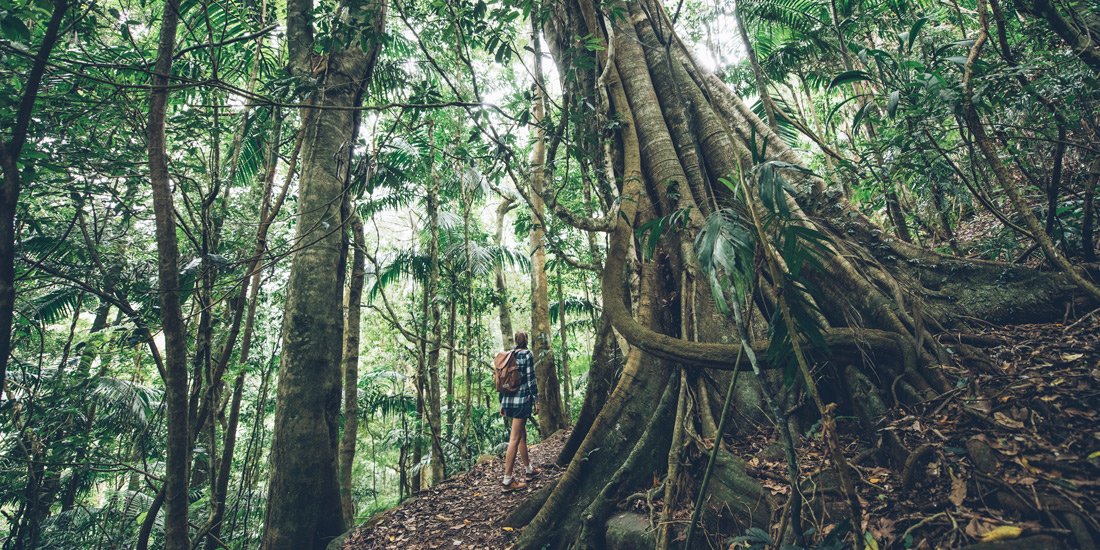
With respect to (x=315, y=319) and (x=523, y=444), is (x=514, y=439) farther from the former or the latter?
(x=315, y=319)

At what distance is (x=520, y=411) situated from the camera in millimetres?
4223

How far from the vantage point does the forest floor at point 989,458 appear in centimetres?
141

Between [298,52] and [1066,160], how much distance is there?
656cm

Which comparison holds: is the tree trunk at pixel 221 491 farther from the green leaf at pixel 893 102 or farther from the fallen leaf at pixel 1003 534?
the green leaf at pixel 893 102

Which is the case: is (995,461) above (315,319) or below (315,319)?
below

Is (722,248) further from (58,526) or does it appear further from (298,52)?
(58,526)

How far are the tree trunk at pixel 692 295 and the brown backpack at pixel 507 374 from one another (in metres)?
0.95

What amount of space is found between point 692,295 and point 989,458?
5.40 ft

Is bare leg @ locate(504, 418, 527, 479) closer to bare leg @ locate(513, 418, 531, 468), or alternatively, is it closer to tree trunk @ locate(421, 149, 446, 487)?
bare leg @ locate(513, 418, 531, 468)

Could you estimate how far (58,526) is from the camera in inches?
156

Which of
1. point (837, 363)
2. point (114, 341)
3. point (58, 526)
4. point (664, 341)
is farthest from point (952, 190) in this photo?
point (58, 526)

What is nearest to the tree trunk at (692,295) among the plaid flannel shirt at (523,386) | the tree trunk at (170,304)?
the plaid flannel shirt at (523,386)

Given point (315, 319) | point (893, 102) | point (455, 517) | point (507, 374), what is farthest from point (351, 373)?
point (893, 102)

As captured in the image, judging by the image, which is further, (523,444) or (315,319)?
(523,444)
